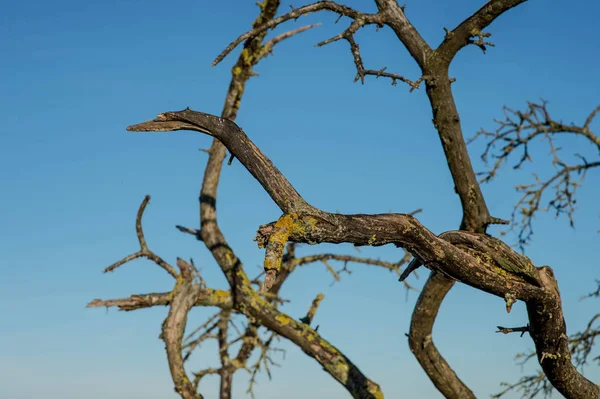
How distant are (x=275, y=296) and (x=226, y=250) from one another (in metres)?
1.84

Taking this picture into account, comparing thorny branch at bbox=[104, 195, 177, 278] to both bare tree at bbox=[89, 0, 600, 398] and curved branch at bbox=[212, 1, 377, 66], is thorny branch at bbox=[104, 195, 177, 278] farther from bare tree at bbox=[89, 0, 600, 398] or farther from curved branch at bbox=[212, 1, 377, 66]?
curved branch at bbox=[212, 1, 377, 66]

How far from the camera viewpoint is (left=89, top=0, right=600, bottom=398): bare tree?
4.61m

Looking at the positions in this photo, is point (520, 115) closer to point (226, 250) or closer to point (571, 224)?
point (571, 224)

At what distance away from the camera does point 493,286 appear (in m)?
5.23

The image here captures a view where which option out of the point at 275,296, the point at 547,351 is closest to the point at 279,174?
the point at 547,351

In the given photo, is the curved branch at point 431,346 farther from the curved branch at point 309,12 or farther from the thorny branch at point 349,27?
the curved branch at point 309,12

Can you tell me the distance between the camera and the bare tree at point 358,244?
4.61 meters

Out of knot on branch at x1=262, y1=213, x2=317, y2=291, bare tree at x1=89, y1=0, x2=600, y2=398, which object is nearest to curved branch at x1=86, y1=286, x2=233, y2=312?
bare tree at x1=89, y1=0, x2=600, y2=398

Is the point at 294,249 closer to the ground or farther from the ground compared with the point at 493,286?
farther from the ground

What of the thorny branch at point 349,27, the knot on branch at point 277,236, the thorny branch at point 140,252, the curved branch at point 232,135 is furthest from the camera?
the thorny branch at point 140,252

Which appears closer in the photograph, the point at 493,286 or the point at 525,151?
the point at 493,286

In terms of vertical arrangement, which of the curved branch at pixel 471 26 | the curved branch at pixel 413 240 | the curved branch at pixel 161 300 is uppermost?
the curved branch at pixel 471 26

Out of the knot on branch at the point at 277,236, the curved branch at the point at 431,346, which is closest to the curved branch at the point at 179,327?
the curved branch at the point at 431,346

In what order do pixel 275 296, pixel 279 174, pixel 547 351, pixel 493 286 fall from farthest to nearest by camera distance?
pixel 275 296 < pixel 547 351 < pixel 493 286 < pixel 279 174
